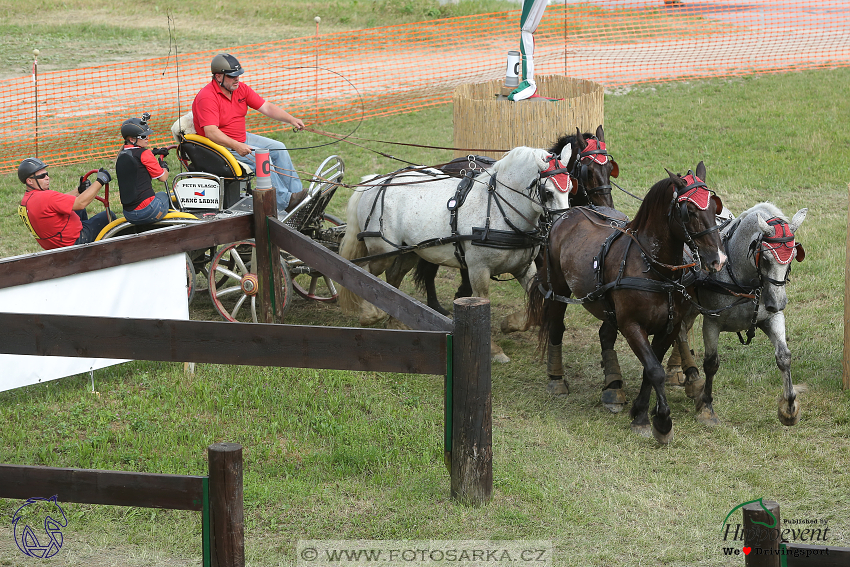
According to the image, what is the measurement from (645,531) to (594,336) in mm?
3738

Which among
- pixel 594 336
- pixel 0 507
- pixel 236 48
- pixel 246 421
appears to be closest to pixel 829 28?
pixel 236 48

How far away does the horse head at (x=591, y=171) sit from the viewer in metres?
7.30

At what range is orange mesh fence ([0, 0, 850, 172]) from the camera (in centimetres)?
1468

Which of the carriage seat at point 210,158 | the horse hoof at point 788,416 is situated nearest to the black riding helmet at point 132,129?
the carriage seat at point 210,158

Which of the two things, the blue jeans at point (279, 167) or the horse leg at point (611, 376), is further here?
the blue jeans at point (279, 167)

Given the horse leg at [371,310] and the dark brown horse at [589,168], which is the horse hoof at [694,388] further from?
the horse leg at [371,310]

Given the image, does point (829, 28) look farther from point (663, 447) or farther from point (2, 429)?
point (2, 429)

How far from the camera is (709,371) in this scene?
6.21 meters

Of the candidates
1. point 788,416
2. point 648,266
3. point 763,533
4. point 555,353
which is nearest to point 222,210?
point 555,353

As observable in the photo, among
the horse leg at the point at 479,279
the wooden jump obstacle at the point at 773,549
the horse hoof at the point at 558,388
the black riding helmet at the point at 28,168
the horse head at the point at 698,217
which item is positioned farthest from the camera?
the horse leg at the point at 479,279

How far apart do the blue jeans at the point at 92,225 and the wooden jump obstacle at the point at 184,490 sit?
463 centimetres

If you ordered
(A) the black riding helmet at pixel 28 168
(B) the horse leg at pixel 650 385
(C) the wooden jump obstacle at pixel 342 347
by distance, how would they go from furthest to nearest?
(A) the black riding helmet at pixel 28 168 → (B) the horse leg at pixel 650 385 → (C) the wooden jump obstacle at pixel 342 347

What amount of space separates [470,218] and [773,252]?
262 centimetres

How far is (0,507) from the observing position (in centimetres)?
467
